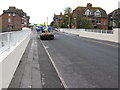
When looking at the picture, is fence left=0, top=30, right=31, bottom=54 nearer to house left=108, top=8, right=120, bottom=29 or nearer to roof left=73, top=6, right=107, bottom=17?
house left=108, top=8, right=120, bottom=29

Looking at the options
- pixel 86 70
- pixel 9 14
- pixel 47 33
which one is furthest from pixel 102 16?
pixel 86 70

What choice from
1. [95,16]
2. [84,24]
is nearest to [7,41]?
[84,24]

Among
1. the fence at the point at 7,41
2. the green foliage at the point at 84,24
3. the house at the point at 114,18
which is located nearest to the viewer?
the fence at the point at 7,41

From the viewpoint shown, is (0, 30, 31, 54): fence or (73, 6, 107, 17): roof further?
Answer: (73, 6, 107, 17): roof

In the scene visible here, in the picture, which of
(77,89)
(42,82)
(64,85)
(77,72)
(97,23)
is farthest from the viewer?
(97,23)

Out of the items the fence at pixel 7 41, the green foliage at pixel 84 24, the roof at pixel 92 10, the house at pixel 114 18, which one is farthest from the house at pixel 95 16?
the fence at pixel 7 41

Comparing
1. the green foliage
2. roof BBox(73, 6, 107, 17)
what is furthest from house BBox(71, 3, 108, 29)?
the green foliage

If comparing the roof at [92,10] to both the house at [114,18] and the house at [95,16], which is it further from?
the house at [114,18]

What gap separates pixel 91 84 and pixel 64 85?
849 millimetres

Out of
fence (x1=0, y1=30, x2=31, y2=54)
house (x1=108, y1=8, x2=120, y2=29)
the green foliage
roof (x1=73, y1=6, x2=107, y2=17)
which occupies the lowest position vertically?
fence (x1=0, y1=30, x2=31, y2=54)

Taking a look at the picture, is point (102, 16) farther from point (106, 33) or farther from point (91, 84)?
point (91, 84)

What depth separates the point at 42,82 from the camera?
6430mm

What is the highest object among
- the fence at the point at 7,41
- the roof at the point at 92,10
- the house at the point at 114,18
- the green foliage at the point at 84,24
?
the roof at the point at 92,10

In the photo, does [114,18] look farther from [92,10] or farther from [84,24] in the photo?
[84,24]
